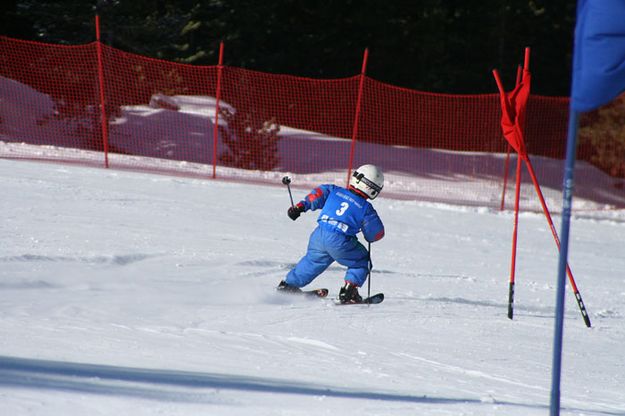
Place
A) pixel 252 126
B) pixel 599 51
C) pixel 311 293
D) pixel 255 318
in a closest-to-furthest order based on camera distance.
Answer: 1. pixel 599 51
2. pixel 255 318
3. pixel 311 293
4. pixel 252 126

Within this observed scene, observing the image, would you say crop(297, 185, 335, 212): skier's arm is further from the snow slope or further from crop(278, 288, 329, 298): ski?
the snow slope

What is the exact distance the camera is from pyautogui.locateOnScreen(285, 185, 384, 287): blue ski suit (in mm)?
7918

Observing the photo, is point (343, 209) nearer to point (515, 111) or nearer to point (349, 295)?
point (349, 295)

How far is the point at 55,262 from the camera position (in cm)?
841

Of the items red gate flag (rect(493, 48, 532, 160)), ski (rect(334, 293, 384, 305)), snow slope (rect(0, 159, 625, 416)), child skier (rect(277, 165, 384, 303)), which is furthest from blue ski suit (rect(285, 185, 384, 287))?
red gate flag (rect(493, 48, 532, 160))

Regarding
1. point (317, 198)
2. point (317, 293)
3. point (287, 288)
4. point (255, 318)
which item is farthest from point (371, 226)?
point (255, 318)

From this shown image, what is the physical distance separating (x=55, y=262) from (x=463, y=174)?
1773 centimetres

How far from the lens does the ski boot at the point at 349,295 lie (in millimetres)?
7840

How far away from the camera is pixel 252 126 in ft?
68.5

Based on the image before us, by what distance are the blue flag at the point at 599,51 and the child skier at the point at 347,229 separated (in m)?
3.63

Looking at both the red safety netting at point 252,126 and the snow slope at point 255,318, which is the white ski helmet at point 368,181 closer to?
the snow slope at point 255,318

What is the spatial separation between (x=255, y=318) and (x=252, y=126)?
1427 centimetres

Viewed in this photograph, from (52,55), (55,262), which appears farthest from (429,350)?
(52,55)

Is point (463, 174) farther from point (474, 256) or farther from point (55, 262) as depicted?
point (55, 262)
